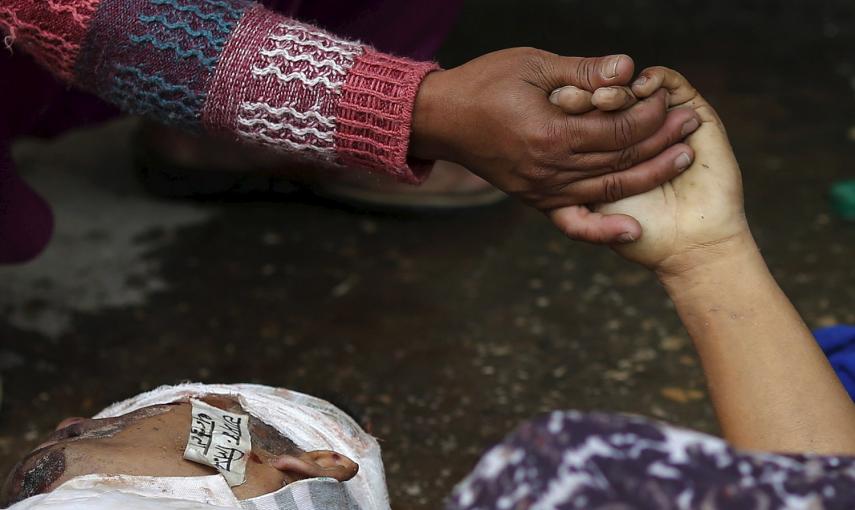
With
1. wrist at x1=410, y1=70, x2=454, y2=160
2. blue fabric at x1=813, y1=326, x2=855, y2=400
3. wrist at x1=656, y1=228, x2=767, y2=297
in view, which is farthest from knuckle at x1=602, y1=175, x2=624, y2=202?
blue fabric at x1=813, y1=326, x2=855, y2=400

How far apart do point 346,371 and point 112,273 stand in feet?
2.20

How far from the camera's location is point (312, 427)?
55.4 inches

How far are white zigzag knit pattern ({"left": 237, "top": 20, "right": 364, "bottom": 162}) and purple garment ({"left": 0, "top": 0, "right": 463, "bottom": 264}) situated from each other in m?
0.44

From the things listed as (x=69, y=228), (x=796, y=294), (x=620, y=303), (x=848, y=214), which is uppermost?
(x=848, y=214)

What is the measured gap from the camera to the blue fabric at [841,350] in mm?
1479

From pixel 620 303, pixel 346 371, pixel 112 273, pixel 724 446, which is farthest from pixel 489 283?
pixel 724 446

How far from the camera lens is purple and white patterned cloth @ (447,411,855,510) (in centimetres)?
73

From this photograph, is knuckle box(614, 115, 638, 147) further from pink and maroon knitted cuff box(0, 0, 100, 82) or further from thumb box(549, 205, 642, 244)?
pink and maroon knitted cuff box(0, 0, 100, 82)

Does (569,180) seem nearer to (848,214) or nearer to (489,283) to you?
(489,283)

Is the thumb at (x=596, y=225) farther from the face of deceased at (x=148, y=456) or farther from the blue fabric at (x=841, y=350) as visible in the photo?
the face of deceased at (x=148, y=456)

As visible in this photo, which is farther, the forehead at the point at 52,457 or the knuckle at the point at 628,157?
the knuckle at the point at 628,157

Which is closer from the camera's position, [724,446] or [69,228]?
[724,446]

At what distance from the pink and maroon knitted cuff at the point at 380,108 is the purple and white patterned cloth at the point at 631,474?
812mm

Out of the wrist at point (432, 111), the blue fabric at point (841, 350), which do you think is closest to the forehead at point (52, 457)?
the wrist at point (432, 111)
